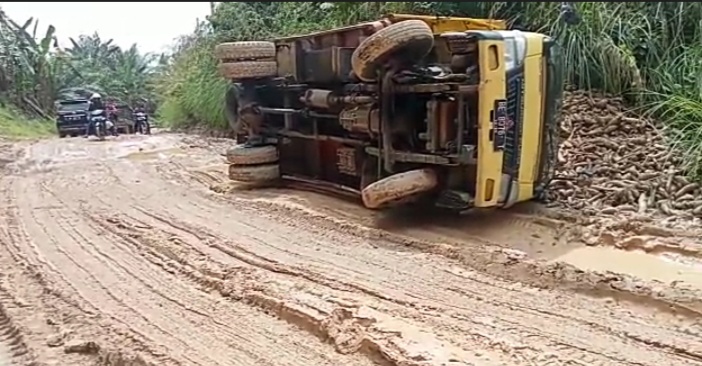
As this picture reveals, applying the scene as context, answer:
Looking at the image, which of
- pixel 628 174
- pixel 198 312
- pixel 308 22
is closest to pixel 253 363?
pixel 198 312

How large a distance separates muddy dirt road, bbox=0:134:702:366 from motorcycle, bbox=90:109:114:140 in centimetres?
32

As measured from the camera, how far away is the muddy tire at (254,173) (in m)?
6.52

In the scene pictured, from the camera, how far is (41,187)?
5891 mm

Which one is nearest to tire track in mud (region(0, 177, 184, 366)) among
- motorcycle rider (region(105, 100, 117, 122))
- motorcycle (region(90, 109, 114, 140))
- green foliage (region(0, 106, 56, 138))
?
green foliage (region(0, 106, 56, 138))

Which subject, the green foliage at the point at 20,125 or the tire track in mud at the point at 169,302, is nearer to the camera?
the tire track in mud at the point at 169,302

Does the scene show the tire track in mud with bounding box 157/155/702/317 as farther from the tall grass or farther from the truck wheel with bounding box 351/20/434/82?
the tall grass

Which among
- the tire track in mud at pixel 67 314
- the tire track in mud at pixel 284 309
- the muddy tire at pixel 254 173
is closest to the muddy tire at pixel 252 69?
the muddy tire at pixel 254 173

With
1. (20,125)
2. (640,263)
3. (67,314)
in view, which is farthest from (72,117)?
(640,263)

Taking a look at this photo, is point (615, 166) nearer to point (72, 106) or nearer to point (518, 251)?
point (518, 251)

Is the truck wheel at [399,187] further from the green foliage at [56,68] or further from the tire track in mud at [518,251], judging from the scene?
the green foliage at [56,68]

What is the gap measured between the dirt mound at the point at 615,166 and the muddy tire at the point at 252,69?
8.28 ft

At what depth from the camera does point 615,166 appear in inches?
211

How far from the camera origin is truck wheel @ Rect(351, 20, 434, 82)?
4676mm

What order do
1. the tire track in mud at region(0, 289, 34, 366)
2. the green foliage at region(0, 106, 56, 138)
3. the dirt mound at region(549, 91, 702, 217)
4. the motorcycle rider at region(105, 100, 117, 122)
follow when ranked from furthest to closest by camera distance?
the motorcycle rider at region(105, 100, 117, 122), the dirt mound at region(549, 91, 702, 217), the green foliage at region(0, 106, 56, 138), the tire track in mud at region(0, 289, 34, 366)
